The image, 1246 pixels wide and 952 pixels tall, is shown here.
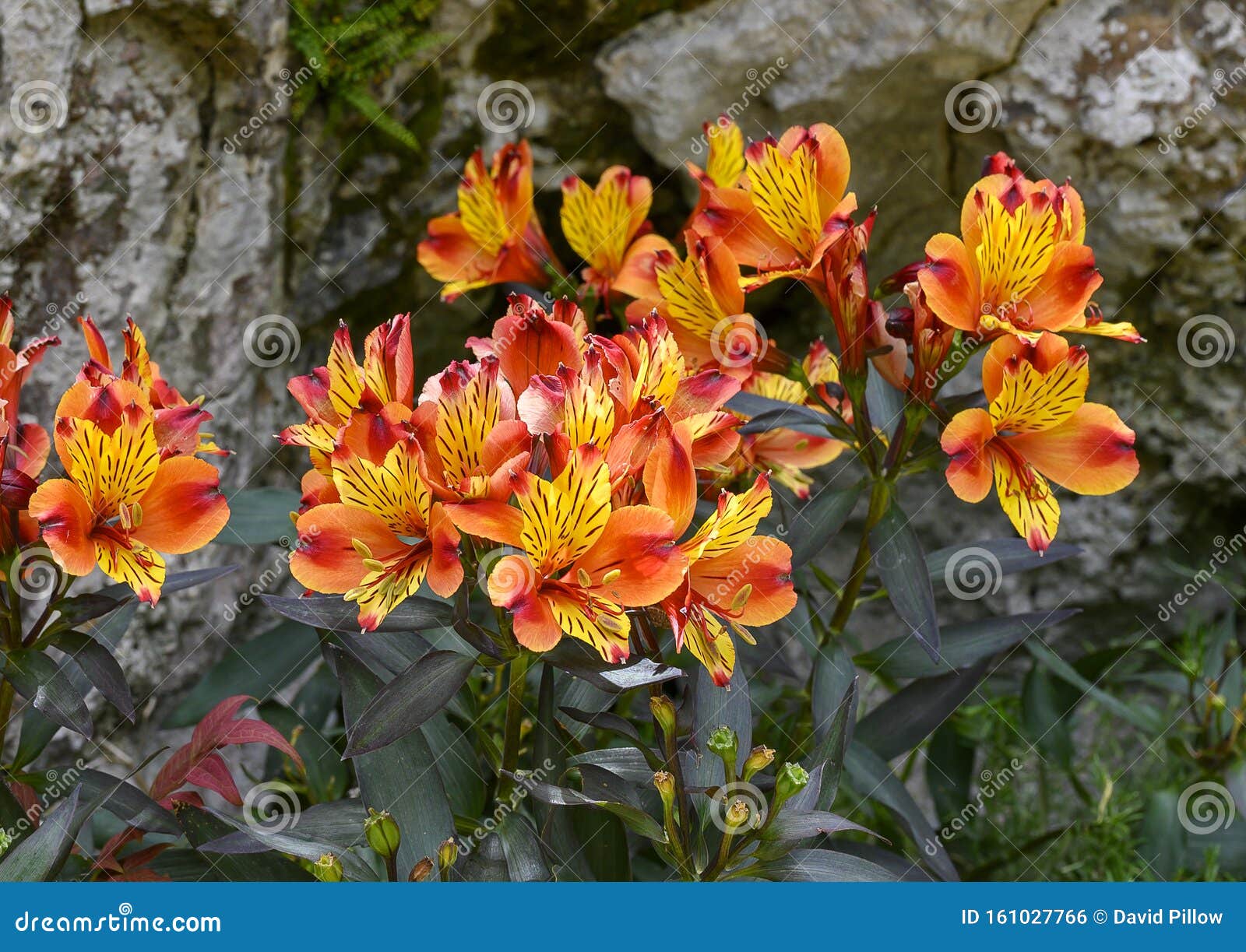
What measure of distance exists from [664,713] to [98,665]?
2.19 ft

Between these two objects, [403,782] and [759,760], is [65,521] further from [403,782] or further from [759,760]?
[759,760]

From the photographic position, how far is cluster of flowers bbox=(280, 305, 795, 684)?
3.20ft

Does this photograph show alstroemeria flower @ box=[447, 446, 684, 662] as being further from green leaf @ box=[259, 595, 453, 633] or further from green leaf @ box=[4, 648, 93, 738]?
green leaf @ box=[4, 648, 93, 738]

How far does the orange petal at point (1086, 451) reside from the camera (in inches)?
49.3

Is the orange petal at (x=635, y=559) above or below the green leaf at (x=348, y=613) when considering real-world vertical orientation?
above

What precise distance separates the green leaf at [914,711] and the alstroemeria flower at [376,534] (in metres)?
0.83

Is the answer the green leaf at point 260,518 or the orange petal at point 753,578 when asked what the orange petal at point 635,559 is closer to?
the orange petal at point 753,578

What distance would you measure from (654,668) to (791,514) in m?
0.47

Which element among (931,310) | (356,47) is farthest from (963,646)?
(356,47)

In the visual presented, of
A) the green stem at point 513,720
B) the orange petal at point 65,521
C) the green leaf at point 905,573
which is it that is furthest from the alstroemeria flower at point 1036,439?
the orange petal at point 65,521

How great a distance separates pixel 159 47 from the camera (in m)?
1.83

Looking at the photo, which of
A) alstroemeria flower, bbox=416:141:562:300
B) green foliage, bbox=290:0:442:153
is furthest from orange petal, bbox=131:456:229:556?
green foliage, bbox=290:0:442:153

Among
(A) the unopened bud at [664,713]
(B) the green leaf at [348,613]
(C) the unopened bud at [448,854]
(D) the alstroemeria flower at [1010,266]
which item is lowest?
(C) the unopened bud at [448,854]

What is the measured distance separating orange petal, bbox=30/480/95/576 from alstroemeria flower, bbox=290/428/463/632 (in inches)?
9.6
